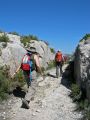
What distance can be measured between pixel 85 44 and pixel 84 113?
6.49m

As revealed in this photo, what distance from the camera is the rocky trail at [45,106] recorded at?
12422 mm

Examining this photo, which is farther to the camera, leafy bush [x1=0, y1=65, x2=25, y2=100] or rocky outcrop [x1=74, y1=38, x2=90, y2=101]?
leafy bush [x1=0, y1=65, x2=25, y2=100]

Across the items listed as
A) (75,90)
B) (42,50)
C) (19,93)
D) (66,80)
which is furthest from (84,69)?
(42,50)

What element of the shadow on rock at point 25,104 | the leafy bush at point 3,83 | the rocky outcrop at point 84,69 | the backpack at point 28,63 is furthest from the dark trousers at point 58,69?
the shadow on rock at point 25,104

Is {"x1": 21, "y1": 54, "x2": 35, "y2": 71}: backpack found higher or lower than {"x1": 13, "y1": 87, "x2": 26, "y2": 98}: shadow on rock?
higher

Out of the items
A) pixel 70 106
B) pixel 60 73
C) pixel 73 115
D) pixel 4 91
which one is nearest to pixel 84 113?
pixel 73 115

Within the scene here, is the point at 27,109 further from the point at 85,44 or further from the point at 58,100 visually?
the point at 85,44

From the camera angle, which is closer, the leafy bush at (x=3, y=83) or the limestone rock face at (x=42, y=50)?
the leafy bush at (x=3, y=83)

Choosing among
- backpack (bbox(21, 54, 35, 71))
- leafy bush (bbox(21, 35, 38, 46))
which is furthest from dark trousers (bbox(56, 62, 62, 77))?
backpack (bbox(21, 54, 35, 71))

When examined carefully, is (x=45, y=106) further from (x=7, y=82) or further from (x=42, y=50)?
(x=42, y=50)

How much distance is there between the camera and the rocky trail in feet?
40.8

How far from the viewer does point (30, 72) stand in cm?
1377

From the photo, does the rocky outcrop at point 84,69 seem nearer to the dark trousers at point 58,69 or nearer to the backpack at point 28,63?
the backpack at point 28,63

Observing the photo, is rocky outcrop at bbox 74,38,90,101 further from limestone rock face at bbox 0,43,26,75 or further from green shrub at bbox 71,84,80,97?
limestone rock face at bbox 0,43,26,75
